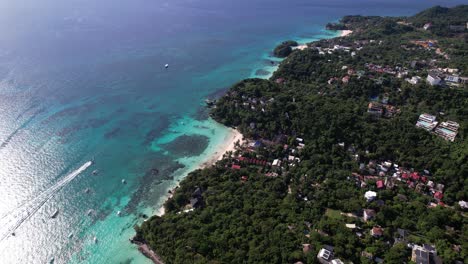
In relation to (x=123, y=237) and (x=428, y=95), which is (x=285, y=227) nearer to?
(x=123, y=237)

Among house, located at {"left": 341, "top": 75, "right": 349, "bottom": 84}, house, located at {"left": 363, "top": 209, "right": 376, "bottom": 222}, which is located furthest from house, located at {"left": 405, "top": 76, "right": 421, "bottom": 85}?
house, located at {"left": 363, "top": 209, "right": 376, "bottom": 222}

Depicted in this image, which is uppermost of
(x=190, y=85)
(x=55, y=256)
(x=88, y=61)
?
(x=88, y=61)

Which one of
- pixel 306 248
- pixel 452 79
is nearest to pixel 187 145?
pixel 306 248

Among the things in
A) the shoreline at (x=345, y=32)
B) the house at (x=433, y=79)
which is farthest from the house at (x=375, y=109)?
the shoreline at (x=345, y=32)

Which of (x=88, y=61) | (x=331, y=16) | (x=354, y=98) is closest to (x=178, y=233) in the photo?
(x=354, y=98)

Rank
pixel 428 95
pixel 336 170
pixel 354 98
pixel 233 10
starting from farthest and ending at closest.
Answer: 1. pixel 233 10
2. pixel 354 98
3. pixel 428 95
4. pixel 336 170
